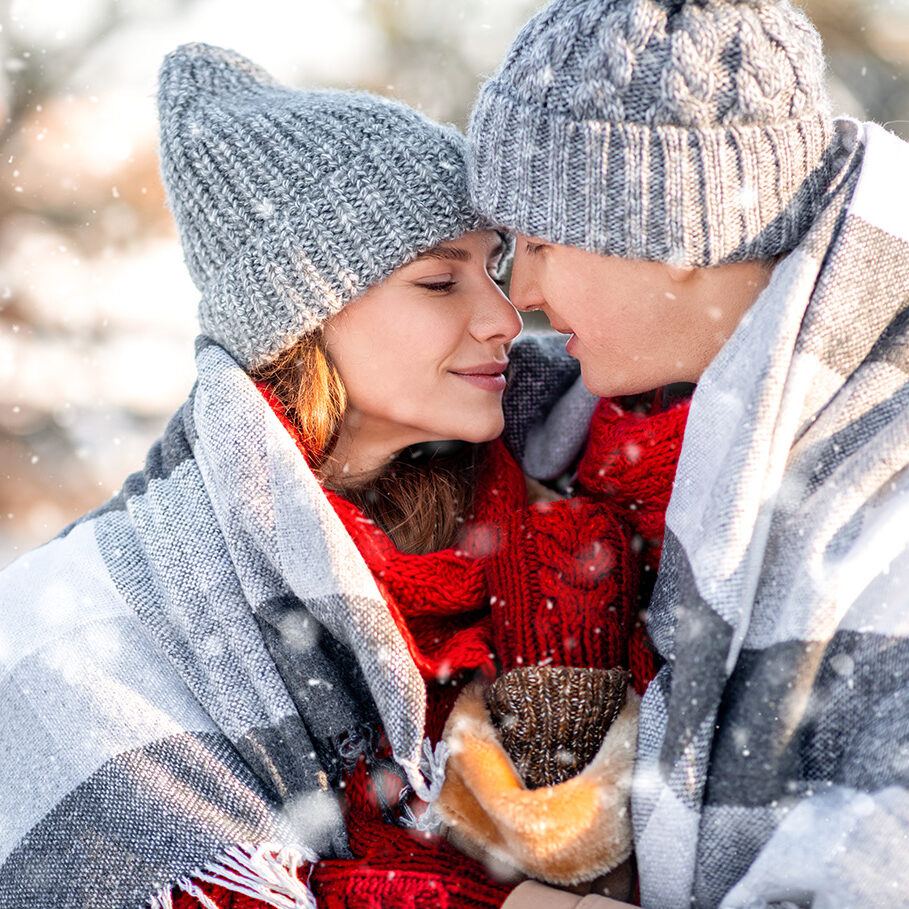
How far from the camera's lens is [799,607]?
1.19m

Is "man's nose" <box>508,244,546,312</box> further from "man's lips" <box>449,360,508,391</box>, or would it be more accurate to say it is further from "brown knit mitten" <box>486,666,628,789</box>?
"brown knit mitten" <box>486,666,628,789</box>

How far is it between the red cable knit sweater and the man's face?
112 millimetres

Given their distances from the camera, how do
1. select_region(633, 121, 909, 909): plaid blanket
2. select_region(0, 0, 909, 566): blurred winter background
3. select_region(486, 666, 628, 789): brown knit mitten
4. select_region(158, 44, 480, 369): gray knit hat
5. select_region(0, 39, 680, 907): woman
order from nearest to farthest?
select_region(633, 121, 909, 909): plaid blanket
select_region(486, 666, 628, 789): brown knit mitten
select_region(0, 39, 680, 907): woman
select_region(158, 44, 480, 369): gray knit hat
select_region(0, 0, 909, 566): blurred winter background

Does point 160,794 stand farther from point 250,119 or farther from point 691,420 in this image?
point 250,119

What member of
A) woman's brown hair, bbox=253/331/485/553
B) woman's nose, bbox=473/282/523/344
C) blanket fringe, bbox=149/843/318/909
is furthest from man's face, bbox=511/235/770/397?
blanket fringe, bbox=149/843/318/909

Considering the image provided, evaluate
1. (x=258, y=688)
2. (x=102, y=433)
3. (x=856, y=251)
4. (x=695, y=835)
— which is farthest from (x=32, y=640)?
(x=102, y=433)

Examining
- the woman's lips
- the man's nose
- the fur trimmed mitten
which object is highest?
the man's nose

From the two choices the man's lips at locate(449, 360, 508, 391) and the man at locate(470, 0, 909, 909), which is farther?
the man's lips at locate(449, 360, 508, 391)

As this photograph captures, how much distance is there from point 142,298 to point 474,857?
14.2 feet

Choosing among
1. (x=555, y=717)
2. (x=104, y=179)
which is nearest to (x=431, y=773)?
(x=555, y=717)

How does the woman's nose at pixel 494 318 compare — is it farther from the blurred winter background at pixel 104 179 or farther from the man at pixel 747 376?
the blurred winter background at pixel 104 179

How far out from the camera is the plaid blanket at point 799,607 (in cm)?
115

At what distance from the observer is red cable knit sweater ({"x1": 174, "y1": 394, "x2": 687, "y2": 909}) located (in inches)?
57.2

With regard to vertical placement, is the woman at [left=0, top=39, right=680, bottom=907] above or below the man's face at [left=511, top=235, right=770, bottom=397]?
below
